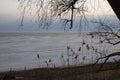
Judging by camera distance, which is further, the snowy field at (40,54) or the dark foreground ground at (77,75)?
the snowy field at (40,54)

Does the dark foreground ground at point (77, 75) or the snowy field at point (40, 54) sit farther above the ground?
the dark foreground ground at point (77, 75)

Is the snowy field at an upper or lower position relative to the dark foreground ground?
lower

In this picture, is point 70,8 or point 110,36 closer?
point 70,8

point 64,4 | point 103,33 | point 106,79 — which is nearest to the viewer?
point 64,4

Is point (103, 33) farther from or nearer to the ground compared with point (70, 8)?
nearer to the ground

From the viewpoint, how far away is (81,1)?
7.43 meters

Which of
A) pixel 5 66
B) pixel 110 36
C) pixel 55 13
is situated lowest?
pixel 5 66

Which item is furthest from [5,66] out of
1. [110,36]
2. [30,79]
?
[110,36]

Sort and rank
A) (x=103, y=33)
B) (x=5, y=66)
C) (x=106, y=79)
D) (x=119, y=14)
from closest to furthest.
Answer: (x=119, y=14)
(x=103, y=33)
(x=106, y=79)
(x=5, y=66)

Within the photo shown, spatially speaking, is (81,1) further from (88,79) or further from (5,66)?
(5,66)

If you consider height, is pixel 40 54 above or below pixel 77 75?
below

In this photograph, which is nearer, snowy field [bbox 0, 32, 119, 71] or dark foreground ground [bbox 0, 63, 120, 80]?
dark foreground ground [bbox 0, 63, 120, 80]

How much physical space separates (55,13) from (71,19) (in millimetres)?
352

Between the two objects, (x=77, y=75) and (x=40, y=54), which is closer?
(x=77, y=75)
